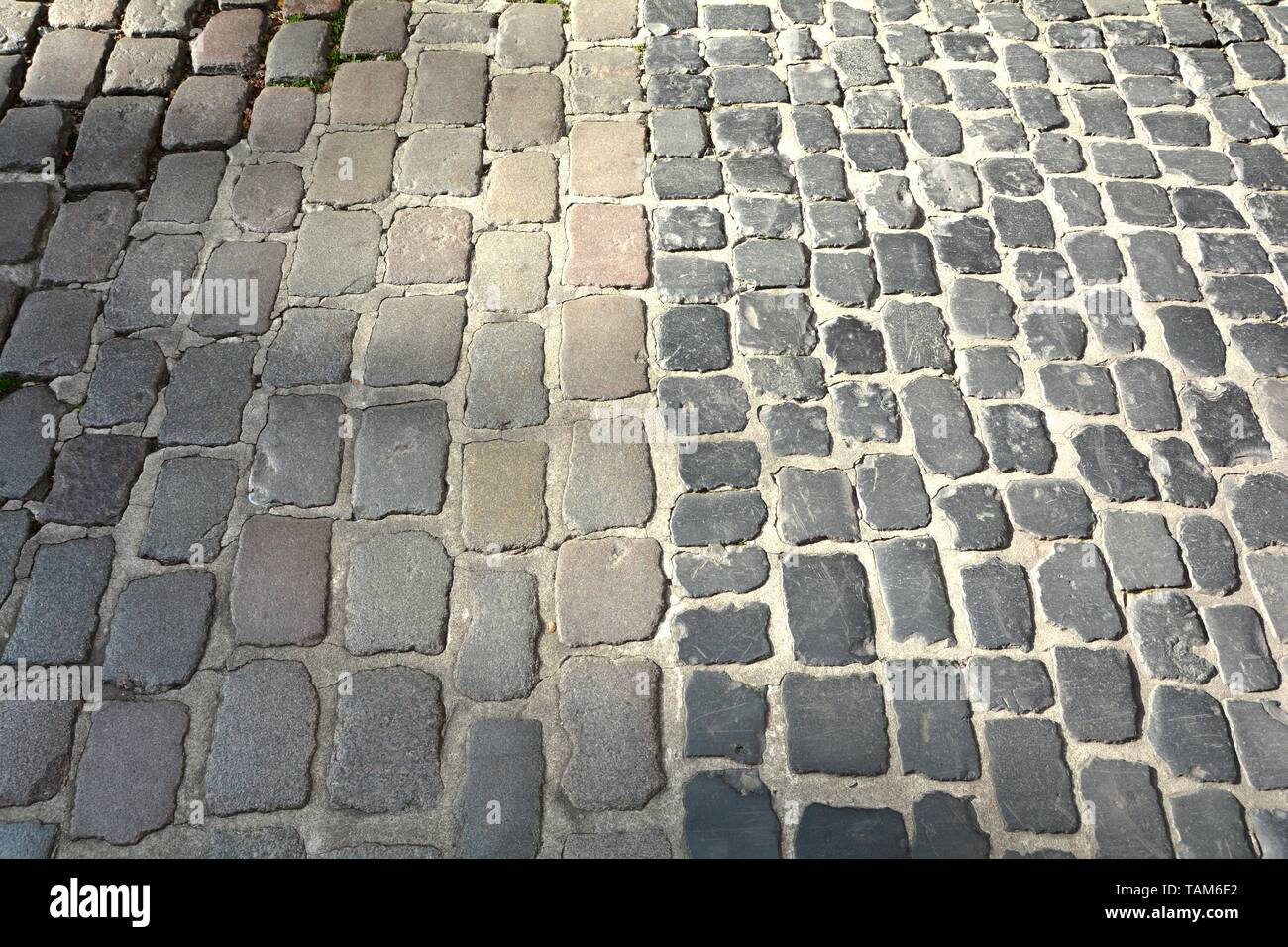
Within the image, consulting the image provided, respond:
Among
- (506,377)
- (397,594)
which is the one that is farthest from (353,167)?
(397,594)

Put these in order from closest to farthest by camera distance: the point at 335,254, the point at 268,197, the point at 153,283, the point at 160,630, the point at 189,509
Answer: the point at 160,630 < the point at 189,509 < the point at 153,283 < the point at 335,254 < the point at 268,197

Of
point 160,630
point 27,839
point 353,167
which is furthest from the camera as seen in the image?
point 353,167

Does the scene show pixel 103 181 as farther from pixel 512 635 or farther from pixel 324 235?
pixel 512 635

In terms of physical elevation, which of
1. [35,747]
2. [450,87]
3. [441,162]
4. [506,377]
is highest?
[450,87]

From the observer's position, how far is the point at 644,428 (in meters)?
3.32

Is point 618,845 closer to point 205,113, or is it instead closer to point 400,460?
point 400,460

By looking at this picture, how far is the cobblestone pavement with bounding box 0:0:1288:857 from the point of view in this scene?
269cm

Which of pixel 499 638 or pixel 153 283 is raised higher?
pixel 153 283

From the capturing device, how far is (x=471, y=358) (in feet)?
11.4

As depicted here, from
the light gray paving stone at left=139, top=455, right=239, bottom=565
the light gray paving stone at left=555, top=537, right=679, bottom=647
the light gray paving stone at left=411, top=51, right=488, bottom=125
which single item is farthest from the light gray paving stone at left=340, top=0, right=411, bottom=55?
the light gray paving stone at left=555, top=537, right=679, bottom=647

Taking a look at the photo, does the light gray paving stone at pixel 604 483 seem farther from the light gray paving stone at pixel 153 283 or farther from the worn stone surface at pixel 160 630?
the light gray paving stone at pixel 153 283

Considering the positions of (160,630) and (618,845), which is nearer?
(618,845)
